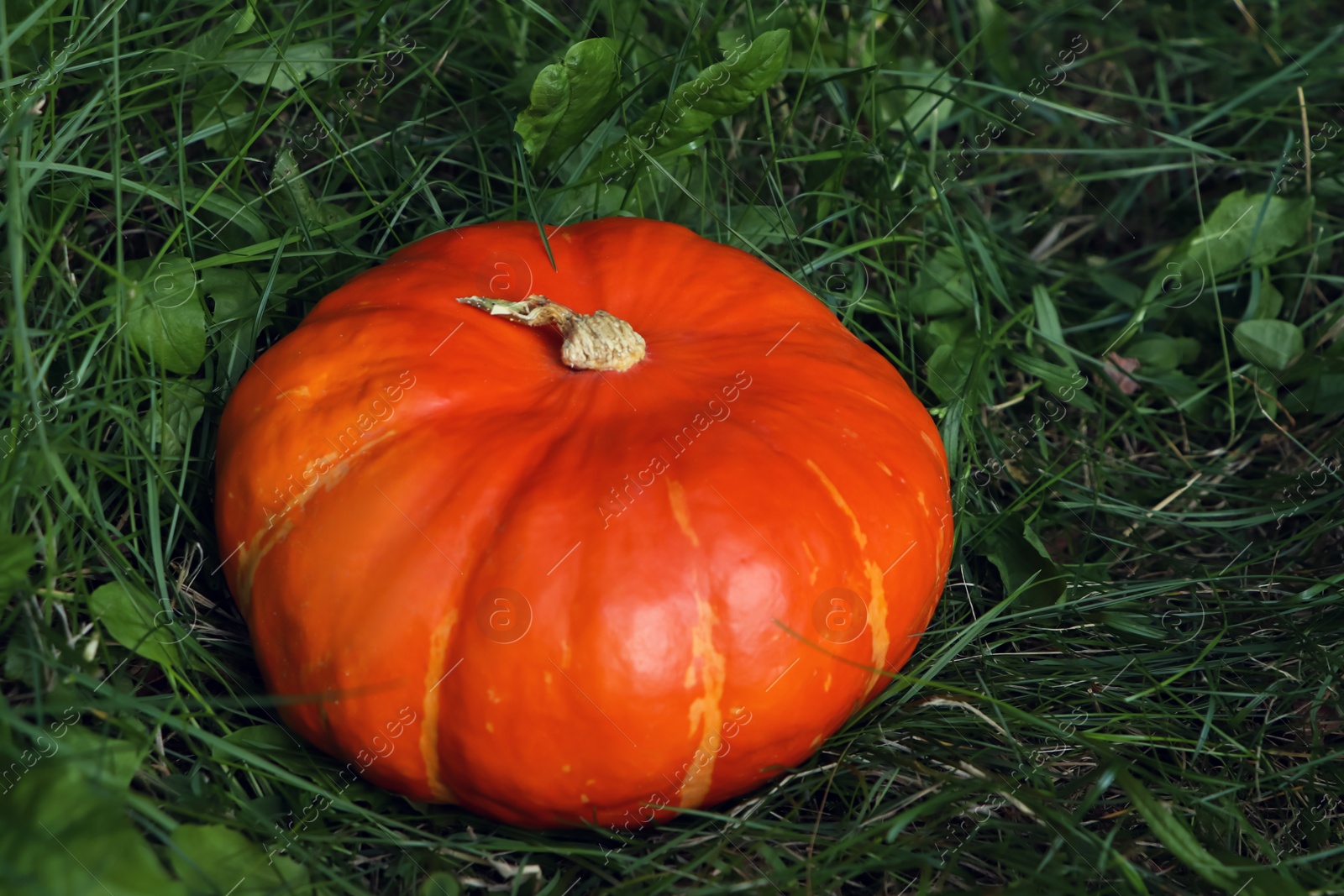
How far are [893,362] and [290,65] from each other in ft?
5.33

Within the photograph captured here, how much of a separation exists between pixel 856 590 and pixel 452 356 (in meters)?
0.80

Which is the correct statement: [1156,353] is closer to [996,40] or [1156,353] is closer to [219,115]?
[996,40]

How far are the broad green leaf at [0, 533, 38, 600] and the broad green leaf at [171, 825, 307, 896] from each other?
455mm

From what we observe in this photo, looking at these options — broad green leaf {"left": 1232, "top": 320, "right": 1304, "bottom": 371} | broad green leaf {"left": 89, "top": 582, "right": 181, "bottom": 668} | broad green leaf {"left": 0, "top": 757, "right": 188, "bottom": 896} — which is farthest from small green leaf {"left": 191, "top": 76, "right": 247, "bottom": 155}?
broad green leaf {"left": 1232, "top": 320, "right": 1304, "bottom": 371}

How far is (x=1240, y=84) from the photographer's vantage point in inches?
125

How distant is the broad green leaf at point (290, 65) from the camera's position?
2301 millimetres

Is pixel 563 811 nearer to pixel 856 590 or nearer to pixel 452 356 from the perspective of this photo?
pixel 856 590

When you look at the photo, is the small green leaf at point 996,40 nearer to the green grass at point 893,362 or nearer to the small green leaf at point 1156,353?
the green grass at point 893,362

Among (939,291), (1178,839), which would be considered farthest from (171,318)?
(1178,839)

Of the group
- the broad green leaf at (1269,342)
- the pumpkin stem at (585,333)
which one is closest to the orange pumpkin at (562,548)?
the pumpkin stem at (585,333)

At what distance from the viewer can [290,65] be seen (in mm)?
2312

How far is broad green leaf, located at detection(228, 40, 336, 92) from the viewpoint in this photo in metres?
2.30

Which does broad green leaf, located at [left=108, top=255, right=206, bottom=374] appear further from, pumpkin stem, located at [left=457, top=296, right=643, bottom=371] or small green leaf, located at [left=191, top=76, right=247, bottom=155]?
pumpkin stem, located at [left=457, top=296, right=643, bottom=371]

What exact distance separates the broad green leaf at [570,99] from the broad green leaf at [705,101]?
0.30 ft
